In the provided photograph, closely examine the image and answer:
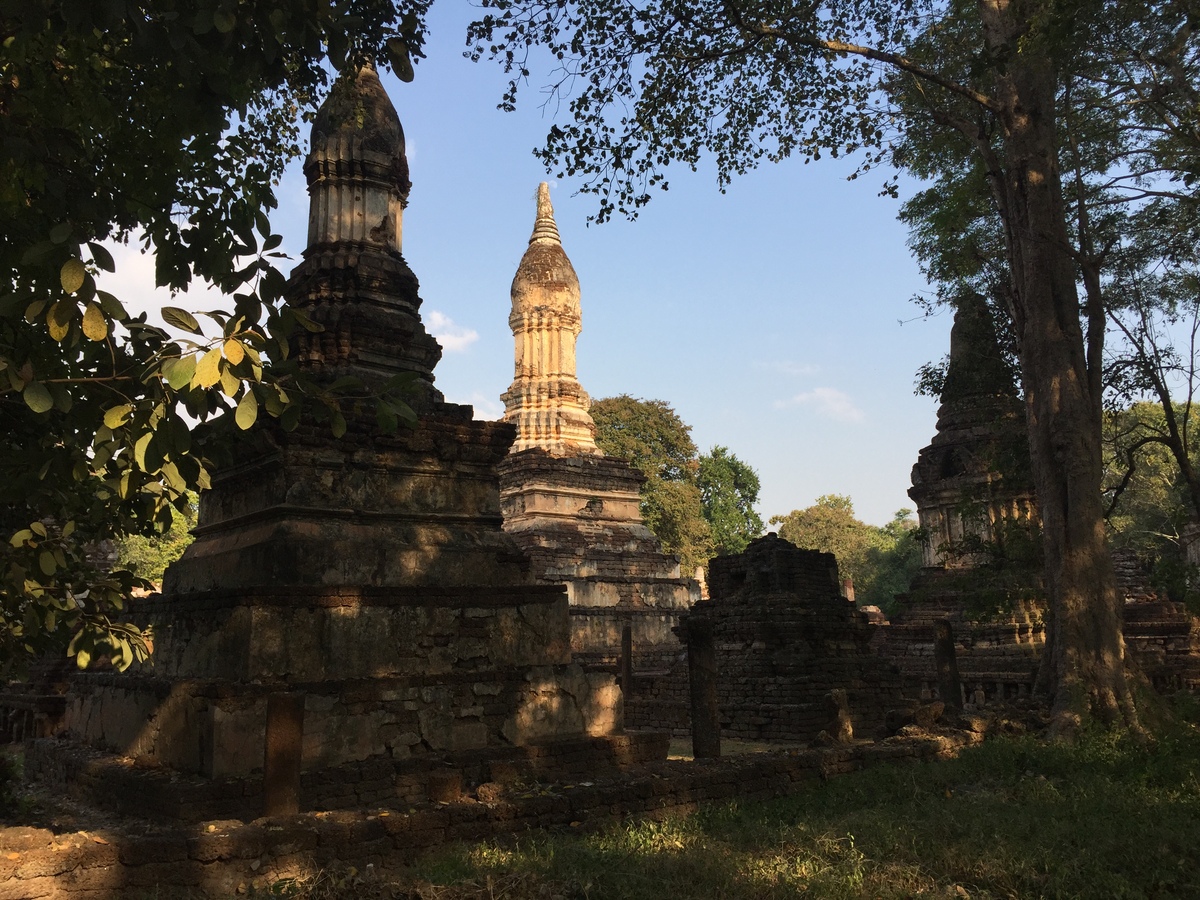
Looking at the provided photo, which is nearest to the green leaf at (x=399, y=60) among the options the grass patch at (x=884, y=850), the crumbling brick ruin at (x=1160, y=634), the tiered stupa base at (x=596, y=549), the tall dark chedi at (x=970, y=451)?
the grass patch at (x=884, y=850)

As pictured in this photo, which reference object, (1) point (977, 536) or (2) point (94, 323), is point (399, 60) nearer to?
(2) point (94, 323)

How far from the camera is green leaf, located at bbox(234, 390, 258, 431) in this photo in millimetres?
2505

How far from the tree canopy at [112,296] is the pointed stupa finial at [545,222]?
2171 centimetres

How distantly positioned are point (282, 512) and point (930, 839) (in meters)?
4.85

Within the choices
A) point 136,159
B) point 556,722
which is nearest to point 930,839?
point 556,722

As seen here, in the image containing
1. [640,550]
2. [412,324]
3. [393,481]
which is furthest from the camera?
[640,550]

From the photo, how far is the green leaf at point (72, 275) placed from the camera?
2561mm

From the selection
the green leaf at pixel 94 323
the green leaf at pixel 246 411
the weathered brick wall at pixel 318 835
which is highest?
the green leaf at pixel 94 323

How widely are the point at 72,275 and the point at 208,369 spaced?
47 centimetres

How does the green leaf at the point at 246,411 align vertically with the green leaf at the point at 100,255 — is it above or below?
below

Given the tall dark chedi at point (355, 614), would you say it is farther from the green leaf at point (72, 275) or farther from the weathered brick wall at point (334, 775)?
the green leaf at point (72, 275)

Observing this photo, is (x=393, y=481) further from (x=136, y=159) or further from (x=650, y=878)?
(x=650, y=878)

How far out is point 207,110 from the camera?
3408 millimetres

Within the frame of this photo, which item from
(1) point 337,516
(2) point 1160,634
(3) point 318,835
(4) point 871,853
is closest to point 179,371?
(3) point 318,835
